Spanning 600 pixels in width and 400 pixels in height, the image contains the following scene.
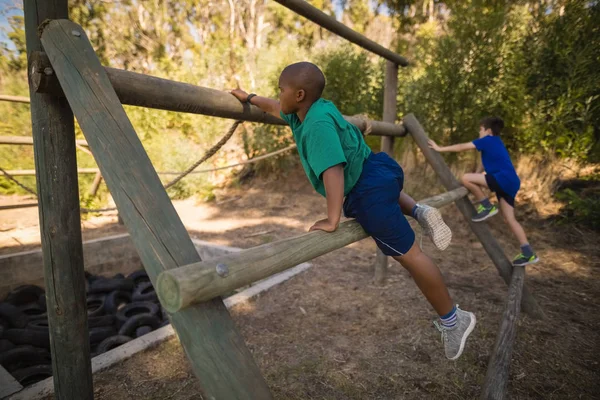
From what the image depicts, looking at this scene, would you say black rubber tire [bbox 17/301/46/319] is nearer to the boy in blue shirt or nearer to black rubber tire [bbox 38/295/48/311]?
black rubber tire [bbox 38/295/48/311]

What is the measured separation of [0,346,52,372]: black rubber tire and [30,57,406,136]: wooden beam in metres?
2.31

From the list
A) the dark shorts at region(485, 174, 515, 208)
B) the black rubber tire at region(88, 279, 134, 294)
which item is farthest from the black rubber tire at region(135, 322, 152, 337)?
the dark shorts at region(485, 174, 515, 208)

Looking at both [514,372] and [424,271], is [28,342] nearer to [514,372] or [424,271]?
[424,271]

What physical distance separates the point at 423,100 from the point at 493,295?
184 inches

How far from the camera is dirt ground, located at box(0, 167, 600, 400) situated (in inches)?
78.8

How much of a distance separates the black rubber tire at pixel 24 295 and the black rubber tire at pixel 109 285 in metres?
0.46

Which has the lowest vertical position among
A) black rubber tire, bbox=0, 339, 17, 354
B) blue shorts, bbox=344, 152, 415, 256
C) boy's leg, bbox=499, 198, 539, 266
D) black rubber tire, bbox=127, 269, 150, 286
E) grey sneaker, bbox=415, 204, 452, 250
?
black rubber tire, bbox=127, 269, 150, 286

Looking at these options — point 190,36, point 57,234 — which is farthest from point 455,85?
point 190,36

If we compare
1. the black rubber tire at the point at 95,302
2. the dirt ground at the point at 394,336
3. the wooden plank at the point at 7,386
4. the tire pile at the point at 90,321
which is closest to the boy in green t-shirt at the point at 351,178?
the dirt ground at the point at 394,336

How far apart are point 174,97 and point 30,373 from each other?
7.42 feet

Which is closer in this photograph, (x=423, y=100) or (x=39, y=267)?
(x=39, y=267)

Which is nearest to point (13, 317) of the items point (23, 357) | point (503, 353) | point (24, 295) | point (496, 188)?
point (24, 295)

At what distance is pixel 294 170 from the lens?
9391mm

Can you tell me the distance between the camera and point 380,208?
1.53 meters
